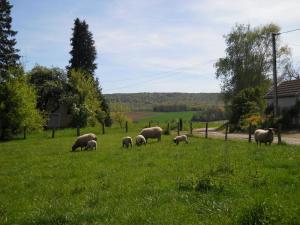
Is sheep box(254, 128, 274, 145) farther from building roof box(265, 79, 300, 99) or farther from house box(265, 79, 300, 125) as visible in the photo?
building roof box(265, 79, 300, 99)

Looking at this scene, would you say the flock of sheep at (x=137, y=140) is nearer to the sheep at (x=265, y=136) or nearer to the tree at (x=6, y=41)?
the sheep at (x=265, y=136)

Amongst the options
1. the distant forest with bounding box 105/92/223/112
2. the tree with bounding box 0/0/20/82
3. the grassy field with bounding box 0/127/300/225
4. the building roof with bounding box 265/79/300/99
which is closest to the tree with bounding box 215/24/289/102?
the building roof with bounding box 265/79/300/99

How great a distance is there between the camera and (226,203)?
991cm

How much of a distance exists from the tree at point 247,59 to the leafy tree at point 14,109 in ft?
116

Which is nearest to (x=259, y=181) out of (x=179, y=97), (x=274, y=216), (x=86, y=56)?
(x=274, y=216)

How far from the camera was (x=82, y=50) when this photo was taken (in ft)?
255

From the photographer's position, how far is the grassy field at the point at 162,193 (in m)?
9.29

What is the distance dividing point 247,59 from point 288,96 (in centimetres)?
2311

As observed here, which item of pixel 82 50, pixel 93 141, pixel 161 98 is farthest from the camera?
pixel 161 98

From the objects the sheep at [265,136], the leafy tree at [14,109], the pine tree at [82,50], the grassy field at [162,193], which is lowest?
the grassy field at [162,193]

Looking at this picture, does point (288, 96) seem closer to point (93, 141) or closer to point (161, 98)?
point (93, 141)

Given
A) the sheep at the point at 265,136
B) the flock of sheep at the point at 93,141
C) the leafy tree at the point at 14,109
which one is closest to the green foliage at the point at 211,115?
the leafy tree at the point at 14,109

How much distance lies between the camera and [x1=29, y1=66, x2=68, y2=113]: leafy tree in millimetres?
71938

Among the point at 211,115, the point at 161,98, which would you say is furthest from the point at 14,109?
the point at 161,98
